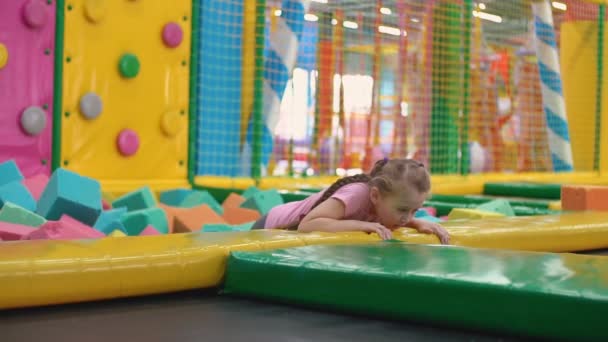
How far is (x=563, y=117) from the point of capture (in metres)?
6.46

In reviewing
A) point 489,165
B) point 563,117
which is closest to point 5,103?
point 563,117

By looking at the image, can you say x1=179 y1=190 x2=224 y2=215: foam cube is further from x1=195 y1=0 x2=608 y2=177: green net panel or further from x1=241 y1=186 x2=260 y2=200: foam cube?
x1=195 y1=0 x2=608 y2=177: green net panel

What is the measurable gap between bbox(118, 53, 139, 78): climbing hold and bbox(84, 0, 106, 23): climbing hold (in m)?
0.22

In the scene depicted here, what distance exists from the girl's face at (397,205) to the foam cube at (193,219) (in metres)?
0.89

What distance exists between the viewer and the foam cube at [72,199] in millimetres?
2738

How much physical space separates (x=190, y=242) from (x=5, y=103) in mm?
2084

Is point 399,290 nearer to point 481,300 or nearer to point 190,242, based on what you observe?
point 481,300

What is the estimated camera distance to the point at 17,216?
254 centimetres

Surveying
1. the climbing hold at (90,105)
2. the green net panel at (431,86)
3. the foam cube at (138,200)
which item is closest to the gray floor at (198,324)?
the foam cube at (138,200)

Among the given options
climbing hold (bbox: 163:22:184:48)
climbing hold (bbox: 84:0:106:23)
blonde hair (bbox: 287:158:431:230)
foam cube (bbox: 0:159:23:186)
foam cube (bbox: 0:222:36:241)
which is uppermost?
climbing hold (bbox: 84:0:106:23)

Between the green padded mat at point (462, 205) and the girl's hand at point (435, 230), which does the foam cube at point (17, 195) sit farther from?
the green padded mat at point (462, 205)

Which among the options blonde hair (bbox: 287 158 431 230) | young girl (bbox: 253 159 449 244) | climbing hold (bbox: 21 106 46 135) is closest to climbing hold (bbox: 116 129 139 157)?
climbing hold (bbox: 21 106 46 135)

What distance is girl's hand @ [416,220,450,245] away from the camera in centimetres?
231

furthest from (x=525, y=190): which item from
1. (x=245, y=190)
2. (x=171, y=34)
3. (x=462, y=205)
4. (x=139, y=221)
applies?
(x=139, y=221)
